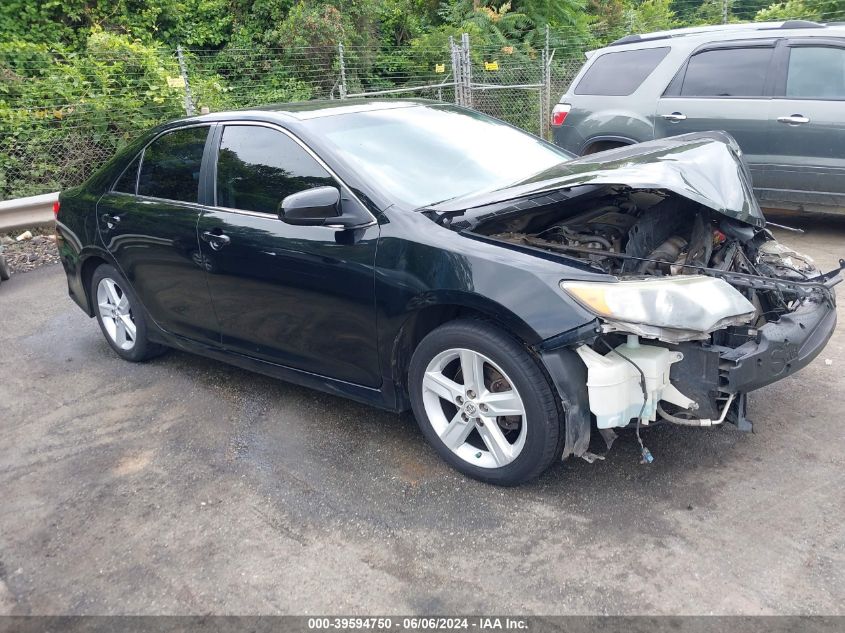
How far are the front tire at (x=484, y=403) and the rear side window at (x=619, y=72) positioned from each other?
5.27m

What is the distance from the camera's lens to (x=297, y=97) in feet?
44.2

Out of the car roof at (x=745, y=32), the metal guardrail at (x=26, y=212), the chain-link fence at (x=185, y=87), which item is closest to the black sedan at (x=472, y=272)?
the car roof at (x=745, y=32)

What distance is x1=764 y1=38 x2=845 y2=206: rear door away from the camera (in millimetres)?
6520

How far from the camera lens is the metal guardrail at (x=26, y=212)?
8742mm

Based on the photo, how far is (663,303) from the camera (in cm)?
294

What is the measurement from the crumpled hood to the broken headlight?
0.45 metres

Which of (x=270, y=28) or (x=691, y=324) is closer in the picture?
(x=691, y=324)

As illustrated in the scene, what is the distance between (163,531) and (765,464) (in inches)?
107

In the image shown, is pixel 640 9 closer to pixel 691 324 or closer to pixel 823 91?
pixel 823 91

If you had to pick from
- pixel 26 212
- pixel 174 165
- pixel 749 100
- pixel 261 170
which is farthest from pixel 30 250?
pixel 749 100

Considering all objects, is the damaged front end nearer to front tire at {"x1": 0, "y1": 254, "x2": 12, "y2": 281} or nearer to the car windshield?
the car windshield

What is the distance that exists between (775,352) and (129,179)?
3986mm

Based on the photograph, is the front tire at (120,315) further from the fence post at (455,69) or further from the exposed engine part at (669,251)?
the fence post at (455,69)

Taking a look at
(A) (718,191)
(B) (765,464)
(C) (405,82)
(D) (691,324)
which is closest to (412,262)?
(D) (691,324)
